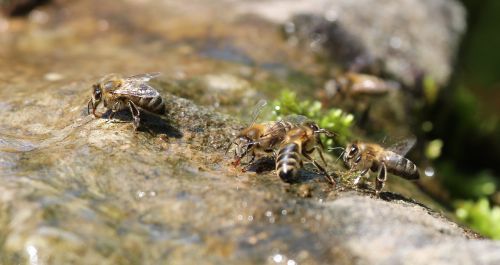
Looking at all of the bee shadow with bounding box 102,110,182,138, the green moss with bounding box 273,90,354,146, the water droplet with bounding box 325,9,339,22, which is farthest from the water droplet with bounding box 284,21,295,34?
the bee shadow with bounding box 102,110,182,138

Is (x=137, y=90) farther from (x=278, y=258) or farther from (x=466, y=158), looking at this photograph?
(x=466, y=158)

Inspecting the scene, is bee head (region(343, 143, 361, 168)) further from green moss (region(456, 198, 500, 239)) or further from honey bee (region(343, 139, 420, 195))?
green moss (region(456, 198, 500, 239))

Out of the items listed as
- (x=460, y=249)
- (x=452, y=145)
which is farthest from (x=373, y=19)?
(x=460, y=249)

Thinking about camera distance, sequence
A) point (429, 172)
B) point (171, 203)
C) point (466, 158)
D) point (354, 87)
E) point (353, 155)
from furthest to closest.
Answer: point (466, 158)
point (429, 172)
point (354, 87)
point (353, 155)
point (171, 203)

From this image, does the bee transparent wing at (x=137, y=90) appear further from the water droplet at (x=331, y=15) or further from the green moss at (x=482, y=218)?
the water droplet at (x=331, y=15)

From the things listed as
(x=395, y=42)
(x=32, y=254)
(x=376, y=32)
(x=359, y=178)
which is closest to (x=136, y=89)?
(x=32, y=254)

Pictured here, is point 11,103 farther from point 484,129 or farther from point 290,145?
point 484,129

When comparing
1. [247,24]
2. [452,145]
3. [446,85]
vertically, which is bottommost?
[452,145]
